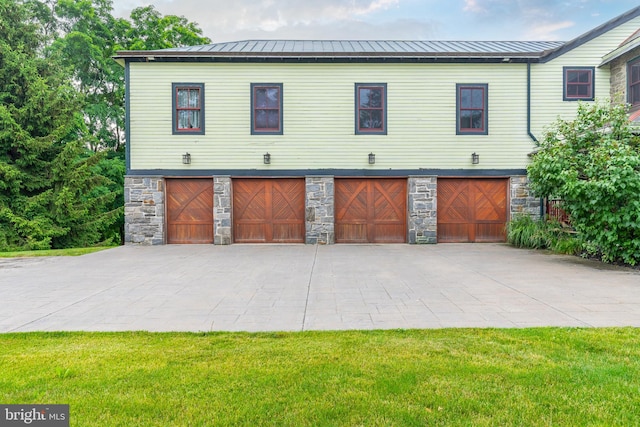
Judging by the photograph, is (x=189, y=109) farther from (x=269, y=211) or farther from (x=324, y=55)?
(x=324, y=55)

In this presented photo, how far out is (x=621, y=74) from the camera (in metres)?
11.6

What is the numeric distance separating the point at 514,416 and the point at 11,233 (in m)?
16.4

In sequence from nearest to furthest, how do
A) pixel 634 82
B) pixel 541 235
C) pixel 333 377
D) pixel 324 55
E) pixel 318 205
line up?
pixel 333 377 → pixel 541 235 → pixel 634 82 → pixel 324 55 → pixel 318 205

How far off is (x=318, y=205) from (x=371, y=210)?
68.6 inches

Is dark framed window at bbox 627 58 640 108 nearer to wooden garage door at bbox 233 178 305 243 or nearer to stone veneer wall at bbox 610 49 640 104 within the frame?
stone veneer wall at bbox 610 49 640 104

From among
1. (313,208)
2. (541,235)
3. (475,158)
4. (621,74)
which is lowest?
(541,235)

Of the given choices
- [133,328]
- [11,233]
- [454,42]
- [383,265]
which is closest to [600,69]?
[454,42]

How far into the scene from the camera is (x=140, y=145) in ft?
38.8

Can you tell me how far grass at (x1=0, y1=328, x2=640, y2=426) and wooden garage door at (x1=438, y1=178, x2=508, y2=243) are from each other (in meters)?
8.58

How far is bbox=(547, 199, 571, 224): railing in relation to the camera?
437 inches

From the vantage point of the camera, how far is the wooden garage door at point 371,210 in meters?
12.1

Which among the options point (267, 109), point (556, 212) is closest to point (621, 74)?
point (556, 212)

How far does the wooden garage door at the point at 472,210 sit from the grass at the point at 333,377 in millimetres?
8580

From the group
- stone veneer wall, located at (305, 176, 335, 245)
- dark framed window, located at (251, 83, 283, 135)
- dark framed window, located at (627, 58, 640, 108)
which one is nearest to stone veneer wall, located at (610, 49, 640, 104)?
dark framed window, located at (627, 58, 640, 108)
